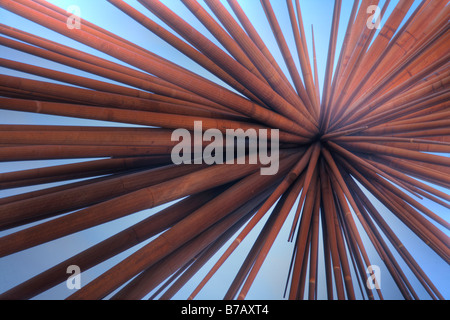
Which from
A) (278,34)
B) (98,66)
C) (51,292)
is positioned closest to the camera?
(98,66)

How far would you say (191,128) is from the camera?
1.27 metres

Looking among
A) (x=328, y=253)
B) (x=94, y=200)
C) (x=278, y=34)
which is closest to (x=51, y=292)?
(x=94, y=200)

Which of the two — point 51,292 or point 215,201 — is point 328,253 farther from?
point 51,292

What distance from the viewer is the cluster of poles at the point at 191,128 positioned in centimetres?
107

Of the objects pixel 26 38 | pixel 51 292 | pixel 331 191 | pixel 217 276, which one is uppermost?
pixel 26 38

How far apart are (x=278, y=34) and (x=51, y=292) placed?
2.76m

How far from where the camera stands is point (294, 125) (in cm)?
159

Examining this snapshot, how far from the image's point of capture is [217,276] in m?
3.64

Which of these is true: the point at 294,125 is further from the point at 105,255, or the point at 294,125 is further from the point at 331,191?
the point at 105,255

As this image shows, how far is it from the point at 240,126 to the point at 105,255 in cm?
81

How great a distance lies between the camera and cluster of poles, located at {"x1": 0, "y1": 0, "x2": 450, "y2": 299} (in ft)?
3.51

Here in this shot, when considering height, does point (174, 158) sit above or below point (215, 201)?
above

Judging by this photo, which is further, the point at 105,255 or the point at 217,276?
the point at 217,276
